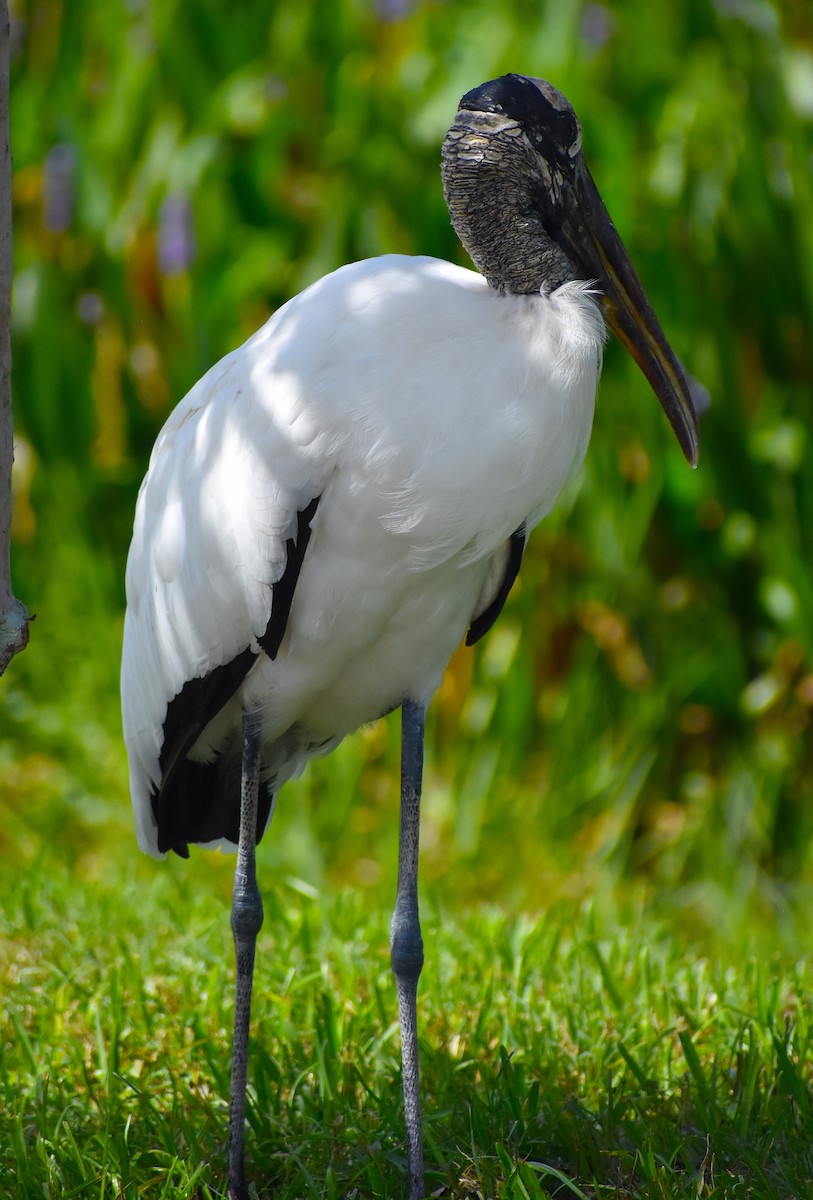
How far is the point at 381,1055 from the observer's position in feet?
9.59

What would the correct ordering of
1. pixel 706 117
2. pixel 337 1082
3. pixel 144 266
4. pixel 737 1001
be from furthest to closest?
pixel 144 266
pixel 706 117
pixel 737 1001
pixel 337 1082

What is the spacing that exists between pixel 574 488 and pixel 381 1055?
2.10 metres

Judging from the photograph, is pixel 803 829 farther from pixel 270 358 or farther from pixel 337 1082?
pixel 270 358

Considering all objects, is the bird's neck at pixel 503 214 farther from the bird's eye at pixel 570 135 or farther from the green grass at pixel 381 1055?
the green grass at pixel 381 1055

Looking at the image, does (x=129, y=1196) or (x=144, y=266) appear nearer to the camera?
(x=129, y=1196)

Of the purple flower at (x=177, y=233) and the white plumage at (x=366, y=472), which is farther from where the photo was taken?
the purple flower at (x=177, y=233)

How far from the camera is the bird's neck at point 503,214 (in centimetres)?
237

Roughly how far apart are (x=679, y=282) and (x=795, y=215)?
1.39ft

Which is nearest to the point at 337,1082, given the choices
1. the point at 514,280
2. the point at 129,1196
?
the point at 129,1196

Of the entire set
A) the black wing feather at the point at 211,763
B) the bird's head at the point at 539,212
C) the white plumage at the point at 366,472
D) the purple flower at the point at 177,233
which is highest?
the purple flower at the point at 177,233

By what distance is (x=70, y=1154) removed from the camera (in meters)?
2.43

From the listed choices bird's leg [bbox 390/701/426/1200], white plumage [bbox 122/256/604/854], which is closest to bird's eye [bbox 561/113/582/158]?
white plumage [bbox 122/256/604/854]

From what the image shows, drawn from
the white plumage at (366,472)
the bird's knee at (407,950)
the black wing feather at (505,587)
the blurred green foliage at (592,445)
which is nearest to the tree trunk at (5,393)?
the white plumage at (366,472)

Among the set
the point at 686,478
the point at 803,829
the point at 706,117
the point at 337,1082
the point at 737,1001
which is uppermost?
the point at 706,117
